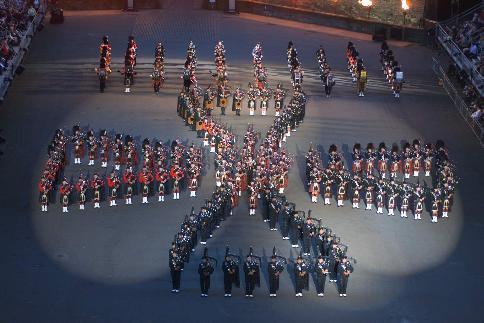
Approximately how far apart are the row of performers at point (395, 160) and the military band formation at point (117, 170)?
4129mm

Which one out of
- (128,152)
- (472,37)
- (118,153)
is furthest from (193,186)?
(472,37)

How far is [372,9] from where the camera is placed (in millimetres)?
56250

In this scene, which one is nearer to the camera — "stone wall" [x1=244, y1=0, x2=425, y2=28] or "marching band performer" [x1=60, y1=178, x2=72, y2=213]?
"marching band performer" [x1=60, y1=178, x2=72, y2=213]

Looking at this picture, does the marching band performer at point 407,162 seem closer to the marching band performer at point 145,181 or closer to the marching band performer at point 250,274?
the marching band performer at point 145,181

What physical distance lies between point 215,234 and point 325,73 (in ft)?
40.6

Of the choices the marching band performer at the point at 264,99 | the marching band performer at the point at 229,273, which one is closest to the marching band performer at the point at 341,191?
the marching band performer at the point at 229,273

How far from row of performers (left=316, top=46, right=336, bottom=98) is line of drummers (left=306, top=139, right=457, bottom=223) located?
571 cm

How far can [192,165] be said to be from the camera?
3847cm

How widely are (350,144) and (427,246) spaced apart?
24.3ft

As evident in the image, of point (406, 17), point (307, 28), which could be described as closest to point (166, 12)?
point (307, 28)

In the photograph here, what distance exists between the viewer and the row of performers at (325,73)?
1820 inches

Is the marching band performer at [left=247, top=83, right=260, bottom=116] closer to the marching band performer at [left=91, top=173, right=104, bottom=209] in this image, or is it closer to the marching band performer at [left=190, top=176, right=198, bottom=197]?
the marching band performer at [left=190, top=176, right=198, bottom=197]

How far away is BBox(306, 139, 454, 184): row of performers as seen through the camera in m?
39.8

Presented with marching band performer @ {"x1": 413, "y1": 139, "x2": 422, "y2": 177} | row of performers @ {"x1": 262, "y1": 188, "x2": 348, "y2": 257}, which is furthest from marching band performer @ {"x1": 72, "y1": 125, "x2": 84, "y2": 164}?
marching band performer @ {"x1": 413, "y1": 139, "x2": 422, "y2": 177}
